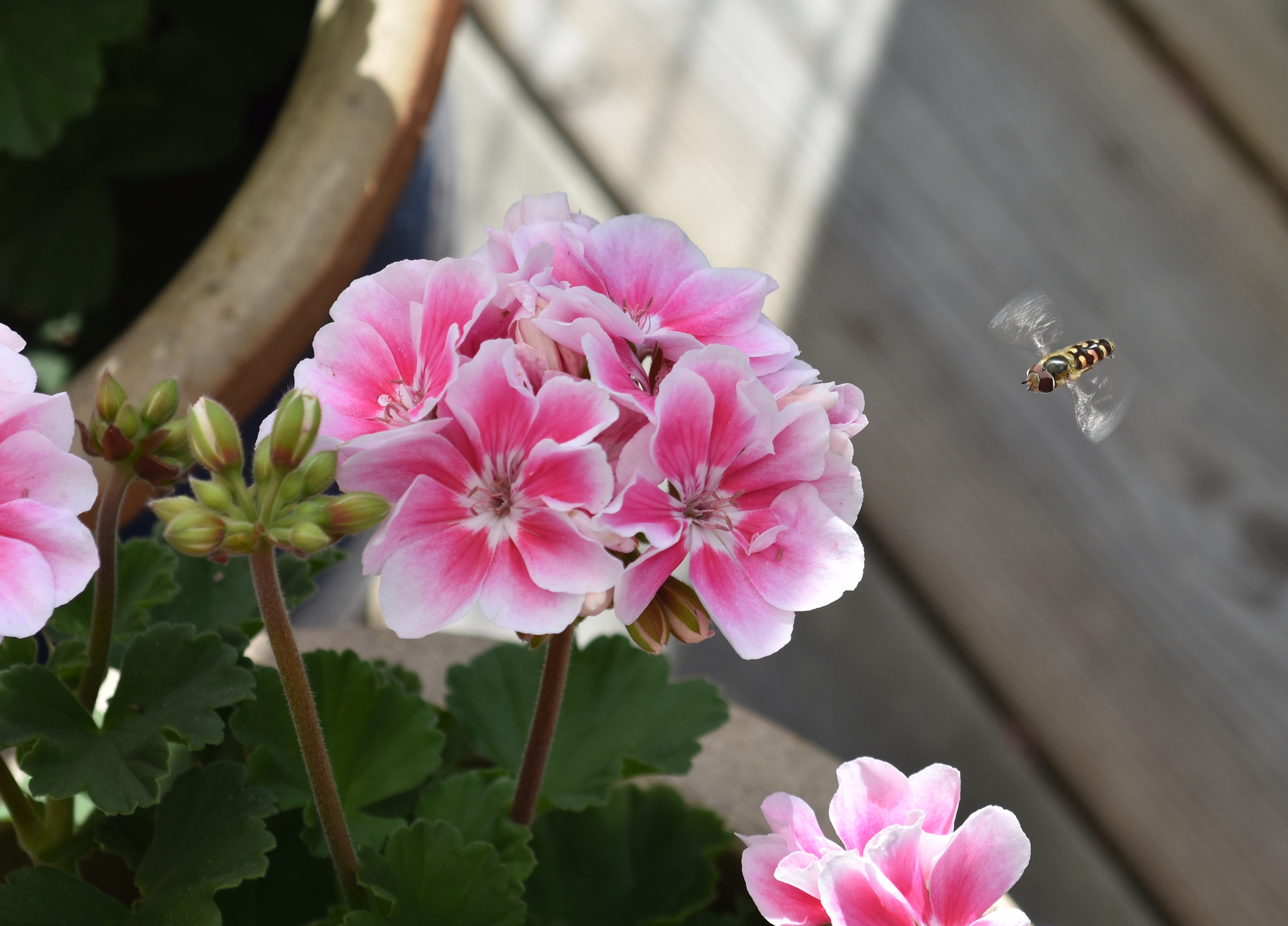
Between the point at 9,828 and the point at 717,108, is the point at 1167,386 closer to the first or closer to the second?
the point at 717,108

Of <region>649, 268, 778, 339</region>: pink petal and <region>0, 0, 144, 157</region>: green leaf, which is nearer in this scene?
<region>649, 268, 778, 339</region>: pink petal

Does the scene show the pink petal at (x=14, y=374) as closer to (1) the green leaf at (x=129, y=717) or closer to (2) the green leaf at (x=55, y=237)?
(1) the green leaf at (x=129, y=717)

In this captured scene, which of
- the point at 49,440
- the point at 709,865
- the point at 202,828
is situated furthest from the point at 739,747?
the point at 49,440

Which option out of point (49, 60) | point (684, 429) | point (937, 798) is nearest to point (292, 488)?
point (684, 429)

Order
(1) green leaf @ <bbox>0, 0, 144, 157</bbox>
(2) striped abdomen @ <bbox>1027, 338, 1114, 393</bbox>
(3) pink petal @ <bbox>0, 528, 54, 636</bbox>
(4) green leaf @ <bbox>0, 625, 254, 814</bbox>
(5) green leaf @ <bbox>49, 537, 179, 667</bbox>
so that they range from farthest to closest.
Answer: (1) green leaf @ <bbox>0, 0, 144, 157</bbox>
(2) striped abdomen @ <bbox>1027, 338, 1114, 393</bbox>
(5) green leaf @ <bbox>49, 537, 179, 667</bbox>
(4) green leaf @ <bbox>0, 625, 254, 814</bbox>
(3) pink petal @ <bbox>0, 528, 54, 636</bbox>

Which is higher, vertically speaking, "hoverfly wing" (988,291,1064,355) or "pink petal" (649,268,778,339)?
"pink petal" (649,268,778,339)

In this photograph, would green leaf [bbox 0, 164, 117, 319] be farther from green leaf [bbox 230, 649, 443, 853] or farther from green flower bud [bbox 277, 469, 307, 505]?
green flower bud [bbox 277, 469, 307, 505]

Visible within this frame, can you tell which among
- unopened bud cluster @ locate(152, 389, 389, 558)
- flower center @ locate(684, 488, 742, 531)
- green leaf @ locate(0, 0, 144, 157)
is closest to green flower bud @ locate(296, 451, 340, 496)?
unopened bud cluster @ locate(152, 389, 389, 558)

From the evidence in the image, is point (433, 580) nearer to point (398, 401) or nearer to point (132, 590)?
point (398, 401)

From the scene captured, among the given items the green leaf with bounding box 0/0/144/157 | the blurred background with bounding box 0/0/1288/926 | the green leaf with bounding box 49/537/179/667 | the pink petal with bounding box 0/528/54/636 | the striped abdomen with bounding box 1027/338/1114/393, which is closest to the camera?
the pink petal with bounding box 0/528/54/636

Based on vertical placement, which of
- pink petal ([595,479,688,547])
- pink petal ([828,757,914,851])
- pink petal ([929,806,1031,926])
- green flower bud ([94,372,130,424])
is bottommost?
pink petal ([929,806,1031,926])
